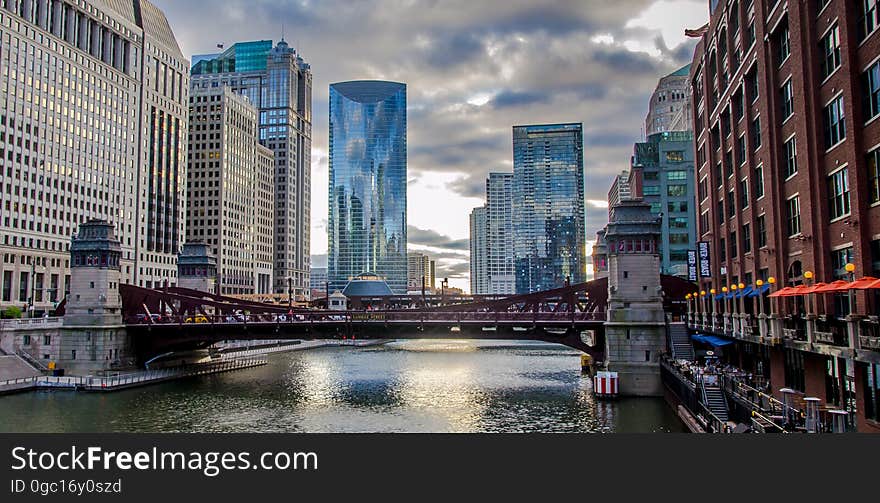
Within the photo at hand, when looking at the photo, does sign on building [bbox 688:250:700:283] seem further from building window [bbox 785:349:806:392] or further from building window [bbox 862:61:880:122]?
building window [bbox 862:61:880:122]

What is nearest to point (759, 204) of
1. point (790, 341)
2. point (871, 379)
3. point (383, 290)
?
point (790, 341)

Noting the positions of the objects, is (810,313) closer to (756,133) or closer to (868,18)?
(868,18)

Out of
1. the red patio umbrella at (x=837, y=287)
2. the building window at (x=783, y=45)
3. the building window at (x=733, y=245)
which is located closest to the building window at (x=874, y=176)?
the red patio umbrella at (x=837, y=287)

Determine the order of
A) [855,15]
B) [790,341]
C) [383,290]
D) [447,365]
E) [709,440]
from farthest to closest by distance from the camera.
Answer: [383,290], [447,365], [790,341], [855,15], [709,440]

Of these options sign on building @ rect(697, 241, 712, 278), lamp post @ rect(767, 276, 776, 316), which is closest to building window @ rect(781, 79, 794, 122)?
lamp post @ rect(767, 276, 776, 316)

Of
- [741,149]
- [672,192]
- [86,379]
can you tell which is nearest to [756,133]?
[741,149]

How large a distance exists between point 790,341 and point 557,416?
18935 millimetres

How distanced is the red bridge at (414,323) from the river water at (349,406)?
5.54 m

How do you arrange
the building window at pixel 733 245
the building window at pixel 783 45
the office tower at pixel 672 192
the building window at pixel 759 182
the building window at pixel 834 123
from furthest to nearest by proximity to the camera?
1. the office tower at pixel 672 192
2. the building window at pixel 733 245
3. the building window at pixel 759 182
4. the building window at pixel 783 45
5. the building window at pixel 834 123

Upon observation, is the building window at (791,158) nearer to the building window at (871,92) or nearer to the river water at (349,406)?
the building window at (871,92)

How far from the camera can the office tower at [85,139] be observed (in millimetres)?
124500

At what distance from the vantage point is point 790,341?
37.5 metres

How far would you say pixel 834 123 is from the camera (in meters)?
34.7

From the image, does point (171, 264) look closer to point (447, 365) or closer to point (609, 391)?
point (447, 365)
